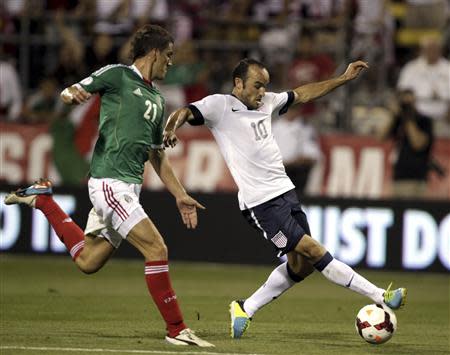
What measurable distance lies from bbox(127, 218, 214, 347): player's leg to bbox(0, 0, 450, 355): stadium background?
4205mm

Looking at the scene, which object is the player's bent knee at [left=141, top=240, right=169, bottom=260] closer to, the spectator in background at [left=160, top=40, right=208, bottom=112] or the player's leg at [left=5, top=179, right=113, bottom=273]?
the player's leg at [left=5, top=179, right=113, bottom=273]

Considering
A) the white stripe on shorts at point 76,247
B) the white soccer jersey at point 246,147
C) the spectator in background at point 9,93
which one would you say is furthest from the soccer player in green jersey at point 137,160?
the spectator in background at point 9,93

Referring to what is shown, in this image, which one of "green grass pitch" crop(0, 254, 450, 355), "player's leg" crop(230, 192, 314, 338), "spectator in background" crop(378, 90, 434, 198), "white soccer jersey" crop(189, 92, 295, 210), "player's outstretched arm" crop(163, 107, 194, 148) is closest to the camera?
"player's outstretched arm" crop(163, 107, 194, 148)

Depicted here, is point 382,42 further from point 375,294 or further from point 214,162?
point 375,294

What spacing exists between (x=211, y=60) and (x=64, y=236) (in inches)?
348

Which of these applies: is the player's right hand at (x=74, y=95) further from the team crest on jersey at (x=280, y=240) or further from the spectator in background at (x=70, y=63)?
the spectator in background at (x=70, y=63)

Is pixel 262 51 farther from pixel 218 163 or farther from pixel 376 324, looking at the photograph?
pixel 376 324

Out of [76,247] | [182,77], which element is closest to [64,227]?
[76,247]

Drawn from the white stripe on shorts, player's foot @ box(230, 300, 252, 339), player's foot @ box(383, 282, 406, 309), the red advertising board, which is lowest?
the red advertising board

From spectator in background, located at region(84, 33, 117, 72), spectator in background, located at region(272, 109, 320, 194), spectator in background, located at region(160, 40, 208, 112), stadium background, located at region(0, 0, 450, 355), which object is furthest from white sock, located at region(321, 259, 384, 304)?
spectator in background, located at region(84, 33, 117, 72)

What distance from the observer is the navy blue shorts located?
9.80m

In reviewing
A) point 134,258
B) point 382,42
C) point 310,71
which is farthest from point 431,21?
point 134,258

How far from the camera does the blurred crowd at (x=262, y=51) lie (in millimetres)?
17906

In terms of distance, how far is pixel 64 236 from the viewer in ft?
34.1
